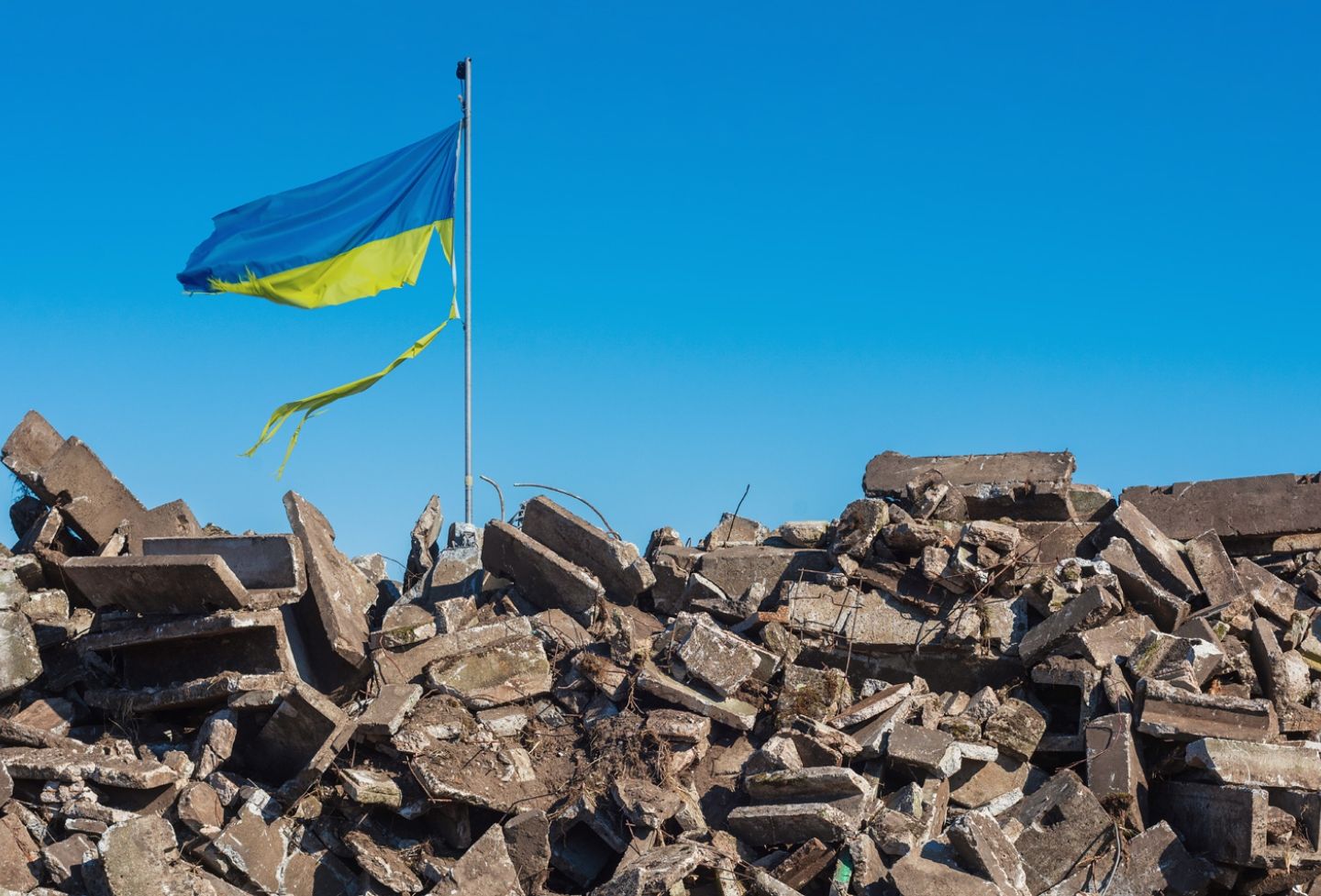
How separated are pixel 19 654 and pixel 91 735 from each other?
0.79 meters

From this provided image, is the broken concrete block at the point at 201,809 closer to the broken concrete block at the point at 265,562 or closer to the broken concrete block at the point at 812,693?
the broken concrete block at the point at 265,562

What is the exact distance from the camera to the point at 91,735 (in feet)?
30.0

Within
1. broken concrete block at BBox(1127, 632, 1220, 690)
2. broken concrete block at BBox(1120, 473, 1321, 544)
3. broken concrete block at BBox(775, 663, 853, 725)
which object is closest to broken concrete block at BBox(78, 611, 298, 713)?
broken concrete block at BBox(775, 663, 853, 725)

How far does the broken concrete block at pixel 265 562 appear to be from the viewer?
9008 mm

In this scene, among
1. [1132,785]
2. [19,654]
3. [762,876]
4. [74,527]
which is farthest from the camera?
[74,527]

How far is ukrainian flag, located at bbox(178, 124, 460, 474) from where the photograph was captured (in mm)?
14461

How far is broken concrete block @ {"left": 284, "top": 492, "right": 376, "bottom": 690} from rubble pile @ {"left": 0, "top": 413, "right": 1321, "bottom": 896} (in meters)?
0.04

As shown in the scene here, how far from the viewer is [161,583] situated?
8656 mm

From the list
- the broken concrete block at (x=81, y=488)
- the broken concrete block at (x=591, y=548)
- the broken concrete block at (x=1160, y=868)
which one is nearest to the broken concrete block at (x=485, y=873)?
the broken concrete block at (x=591, y=548)

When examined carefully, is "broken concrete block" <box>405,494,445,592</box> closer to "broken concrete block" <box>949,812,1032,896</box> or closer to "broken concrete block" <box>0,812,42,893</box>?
"broken concrete block" <box>0,812,42,893</box>

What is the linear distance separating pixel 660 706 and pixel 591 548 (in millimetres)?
2147

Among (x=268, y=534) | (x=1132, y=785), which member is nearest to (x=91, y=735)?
(x=268, y=534)

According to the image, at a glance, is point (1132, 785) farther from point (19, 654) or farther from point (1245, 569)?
point (19, 654)

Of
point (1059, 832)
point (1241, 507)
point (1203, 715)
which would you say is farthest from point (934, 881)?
point (1241, 507)
